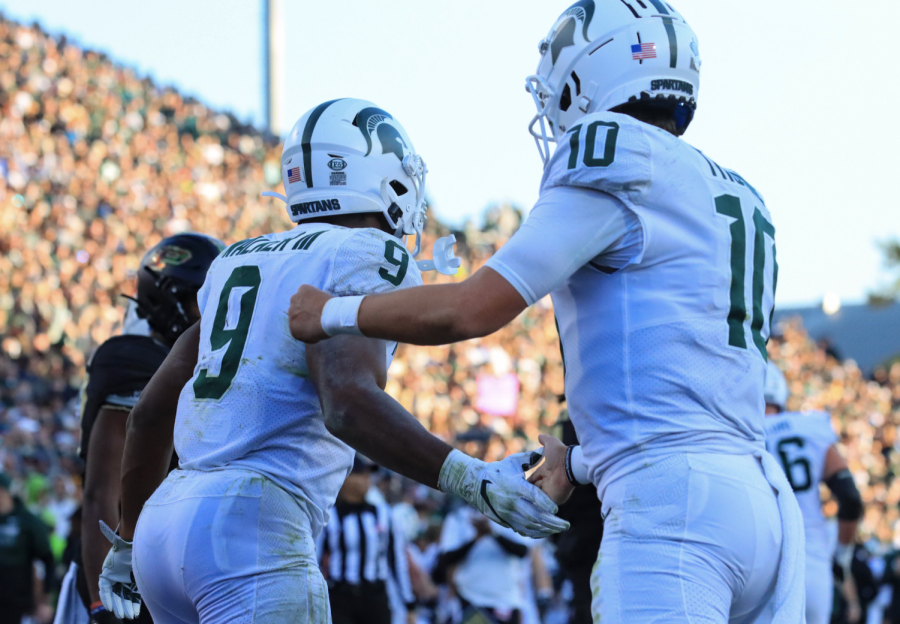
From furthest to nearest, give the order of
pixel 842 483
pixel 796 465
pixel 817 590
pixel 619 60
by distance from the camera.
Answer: pixel 842 483
pixel 796 465
pixel 817 590
pixel 619 60

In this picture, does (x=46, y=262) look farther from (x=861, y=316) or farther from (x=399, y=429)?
(x=861, y=316)

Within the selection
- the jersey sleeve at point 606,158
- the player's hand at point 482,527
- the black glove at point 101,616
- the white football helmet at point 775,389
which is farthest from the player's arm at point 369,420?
the player's hand at point 482,527

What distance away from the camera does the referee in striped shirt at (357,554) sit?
A: 25.7 ft

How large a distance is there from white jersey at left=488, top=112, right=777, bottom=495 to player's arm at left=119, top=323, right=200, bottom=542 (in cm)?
128

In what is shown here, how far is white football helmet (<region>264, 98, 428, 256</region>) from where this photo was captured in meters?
3.20

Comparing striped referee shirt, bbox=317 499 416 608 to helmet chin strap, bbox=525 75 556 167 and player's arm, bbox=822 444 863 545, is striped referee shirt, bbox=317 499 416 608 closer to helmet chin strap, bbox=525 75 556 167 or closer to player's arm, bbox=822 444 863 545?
player's arm, bbox=822 444 863 545

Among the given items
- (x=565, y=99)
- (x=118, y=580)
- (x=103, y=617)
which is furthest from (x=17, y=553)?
Result: (x=565, y=99)

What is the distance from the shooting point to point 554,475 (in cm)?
264

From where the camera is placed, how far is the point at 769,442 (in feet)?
21.7

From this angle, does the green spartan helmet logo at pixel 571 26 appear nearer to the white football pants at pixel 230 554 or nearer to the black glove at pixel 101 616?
the white football pants at pixel 230 554

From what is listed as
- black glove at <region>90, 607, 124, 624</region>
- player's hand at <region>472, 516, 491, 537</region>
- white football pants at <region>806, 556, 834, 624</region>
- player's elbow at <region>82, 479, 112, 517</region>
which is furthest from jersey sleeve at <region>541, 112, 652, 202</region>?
player's hand at <region>472, 516, 491, 537</region>

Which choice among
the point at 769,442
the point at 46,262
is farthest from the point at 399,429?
the point at 46,262

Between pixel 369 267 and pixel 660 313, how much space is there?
0.80 meters

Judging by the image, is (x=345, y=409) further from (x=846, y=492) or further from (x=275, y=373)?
(x=846, y=492)
